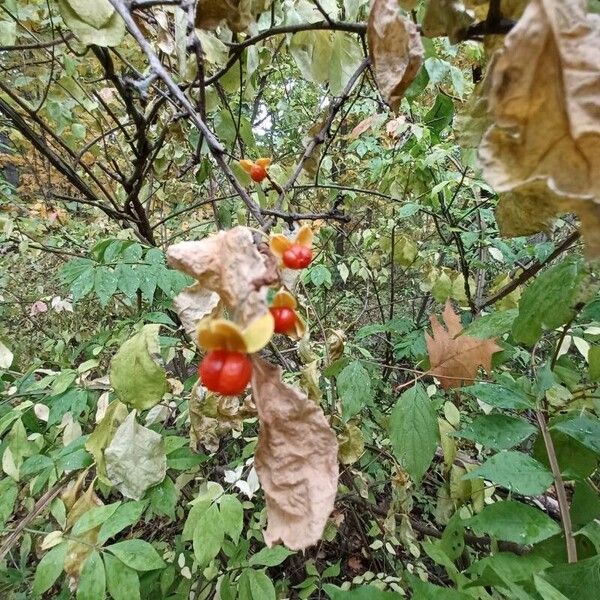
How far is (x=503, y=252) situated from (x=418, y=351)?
1.57 ft

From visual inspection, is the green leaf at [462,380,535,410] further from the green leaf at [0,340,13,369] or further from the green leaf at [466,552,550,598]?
the green leaf at [0,340,13,369]

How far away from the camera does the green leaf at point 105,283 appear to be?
3.94ft

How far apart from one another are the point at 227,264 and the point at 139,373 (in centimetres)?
39

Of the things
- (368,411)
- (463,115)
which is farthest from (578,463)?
(368,411)

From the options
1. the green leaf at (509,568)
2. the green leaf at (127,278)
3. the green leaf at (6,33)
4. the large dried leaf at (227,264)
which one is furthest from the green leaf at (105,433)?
the green leaf at (6,33)

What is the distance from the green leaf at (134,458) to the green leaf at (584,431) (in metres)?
0.64

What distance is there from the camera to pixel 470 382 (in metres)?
0.91

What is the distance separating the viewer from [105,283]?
1.23 m

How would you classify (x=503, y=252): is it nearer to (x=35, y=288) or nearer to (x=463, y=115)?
(x=463, y=115)

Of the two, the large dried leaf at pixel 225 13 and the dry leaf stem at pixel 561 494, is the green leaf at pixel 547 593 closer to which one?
the dry leaf stem at pixel 561 494

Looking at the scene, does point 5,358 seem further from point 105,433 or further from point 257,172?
point 257,172

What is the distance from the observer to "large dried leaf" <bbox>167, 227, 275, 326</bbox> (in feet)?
1.24

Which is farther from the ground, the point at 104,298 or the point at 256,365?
the point at 256,365

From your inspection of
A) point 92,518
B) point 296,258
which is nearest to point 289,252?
point 296,258
